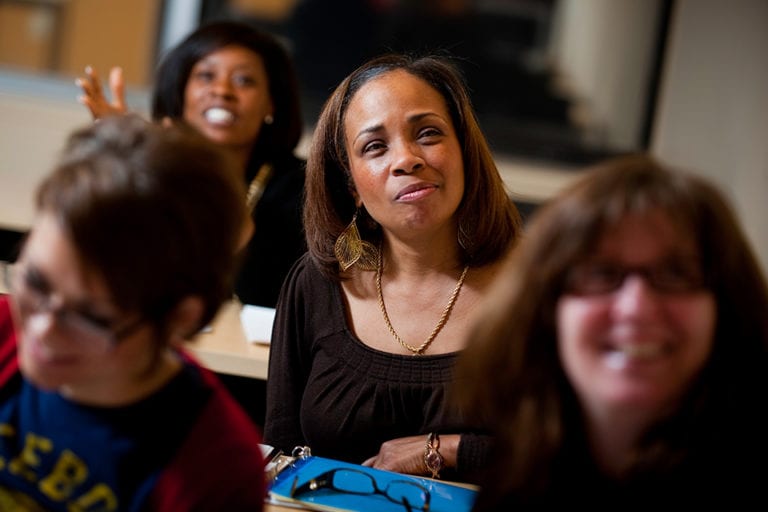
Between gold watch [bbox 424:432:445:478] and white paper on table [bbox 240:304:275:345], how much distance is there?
0.65 meters

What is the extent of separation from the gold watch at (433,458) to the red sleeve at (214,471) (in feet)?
1.99

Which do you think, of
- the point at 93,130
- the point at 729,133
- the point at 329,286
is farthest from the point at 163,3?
the point at 93,130

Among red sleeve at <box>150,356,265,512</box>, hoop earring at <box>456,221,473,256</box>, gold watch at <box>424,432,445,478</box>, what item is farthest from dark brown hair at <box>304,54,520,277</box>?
red sleeve at <box>150,356,265,512</box>

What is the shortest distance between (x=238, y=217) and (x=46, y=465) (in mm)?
351

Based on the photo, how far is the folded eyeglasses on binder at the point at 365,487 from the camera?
1460 millimetres

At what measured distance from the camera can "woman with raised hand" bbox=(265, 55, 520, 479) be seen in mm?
1772

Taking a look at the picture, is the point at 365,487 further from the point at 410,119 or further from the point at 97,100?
the point at 97,100

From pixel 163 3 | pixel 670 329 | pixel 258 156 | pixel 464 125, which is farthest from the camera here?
pixel 163 3

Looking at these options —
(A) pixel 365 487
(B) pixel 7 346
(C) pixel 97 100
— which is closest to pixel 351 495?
(A) pixel 365 487

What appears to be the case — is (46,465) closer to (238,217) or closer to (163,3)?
(238,217)

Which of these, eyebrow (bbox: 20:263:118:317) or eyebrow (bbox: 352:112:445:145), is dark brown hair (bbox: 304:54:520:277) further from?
eyebrow (bbox: 20:263:118:317)

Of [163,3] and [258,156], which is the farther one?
[163,3]

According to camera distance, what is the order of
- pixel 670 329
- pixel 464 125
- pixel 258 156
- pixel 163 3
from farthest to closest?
pixel 163 3 < pixel 258 156 < pixel 464 125 < pixel 670 329

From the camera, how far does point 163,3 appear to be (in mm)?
4703
